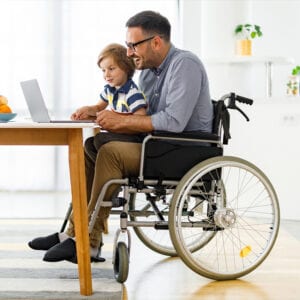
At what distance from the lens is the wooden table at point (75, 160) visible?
2.49 meters

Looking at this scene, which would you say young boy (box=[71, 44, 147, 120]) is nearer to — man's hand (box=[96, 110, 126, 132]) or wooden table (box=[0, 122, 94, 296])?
man's hand (box=[96, 110, 126, 132])

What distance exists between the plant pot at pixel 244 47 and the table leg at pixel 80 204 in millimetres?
2590

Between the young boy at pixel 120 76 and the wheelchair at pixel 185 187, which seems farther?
the young boy at pixel 120 76

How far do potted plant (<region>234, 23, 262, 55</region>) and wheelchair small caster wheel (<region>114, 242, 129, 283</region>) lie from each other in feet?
8.09

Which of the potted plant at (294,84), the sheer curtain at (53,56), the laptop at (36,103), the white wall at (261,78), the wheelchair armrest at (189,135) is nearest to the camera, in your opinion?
the laptop at (36,103)

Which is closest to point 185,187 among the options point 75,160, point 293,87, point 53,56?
point 75,160

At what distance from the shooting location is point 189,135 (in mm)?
2789

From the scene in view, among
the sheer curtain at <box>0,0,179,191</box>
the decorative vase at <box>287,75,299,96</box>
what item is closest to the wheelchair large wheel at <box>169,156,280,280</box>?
the decorative vase at <box>287,75,299,96</box>

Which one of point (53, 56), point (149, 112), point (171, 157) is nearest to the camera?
point (171, 157)

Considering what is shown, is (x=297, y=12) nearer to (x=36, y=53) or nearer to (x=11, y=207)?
(x=36, y=53)

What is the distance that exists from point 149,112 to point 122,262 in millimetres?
700

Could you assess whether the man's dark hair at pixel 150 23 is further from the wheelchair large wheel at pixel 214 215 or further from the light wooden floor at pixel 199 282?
the light wooden floor at pixel 199 282

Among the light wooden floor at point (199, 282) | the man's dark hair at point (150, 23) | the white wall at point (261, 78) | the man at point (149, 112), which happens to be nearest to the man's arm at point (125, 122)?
the man at point (149, 112)

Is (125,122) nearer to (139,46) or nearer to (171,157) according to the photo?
(171,157)
